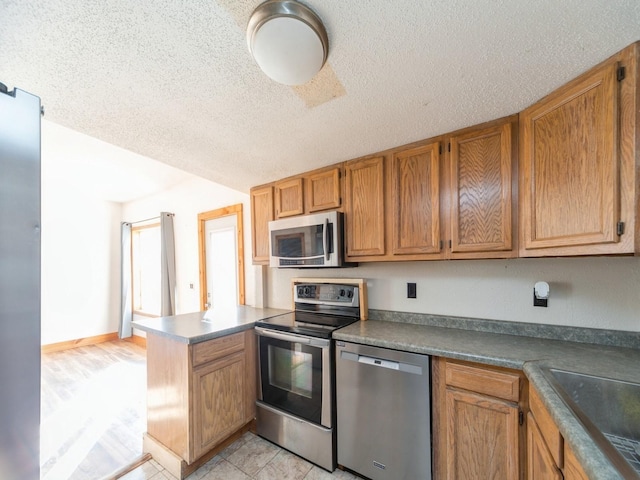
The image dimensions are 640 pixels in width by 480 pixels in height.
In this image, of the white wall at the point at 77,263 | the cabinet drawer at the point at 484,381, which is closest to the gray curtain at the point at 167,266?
the white wall at the point at 77,263

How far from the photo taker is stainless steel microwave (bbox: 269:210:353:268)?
2.04 m

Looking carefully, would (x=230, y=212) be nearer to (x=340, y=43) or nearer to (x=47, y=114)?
(x=47, y=114)

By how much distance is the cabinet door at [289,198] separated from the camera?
2324 mm

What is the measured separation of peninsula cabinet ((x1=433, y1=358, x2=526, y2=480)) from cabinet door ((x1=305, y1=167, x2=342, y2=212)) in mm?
1331

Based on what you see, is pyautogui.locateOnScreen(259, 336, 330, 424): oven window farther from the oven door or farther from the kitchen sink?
the kitchen sink

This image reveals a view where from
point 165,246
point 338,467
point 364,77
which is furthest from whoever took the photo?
point 165,246

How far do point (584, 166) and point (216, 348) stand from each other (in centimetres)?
233

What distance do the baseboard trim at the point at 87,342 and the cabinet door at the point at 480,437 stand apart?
4.68m

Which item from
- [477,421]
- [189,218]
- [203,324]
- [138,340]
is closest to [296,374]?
[203,324]

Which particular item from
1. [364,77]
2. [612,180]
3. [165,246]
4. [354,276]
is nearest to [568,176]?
[612,180]

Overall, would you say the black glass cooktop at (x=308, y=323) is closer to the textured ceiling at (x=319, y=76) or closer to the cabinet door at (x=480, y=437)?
the cabinet door at (x=480, y=437)

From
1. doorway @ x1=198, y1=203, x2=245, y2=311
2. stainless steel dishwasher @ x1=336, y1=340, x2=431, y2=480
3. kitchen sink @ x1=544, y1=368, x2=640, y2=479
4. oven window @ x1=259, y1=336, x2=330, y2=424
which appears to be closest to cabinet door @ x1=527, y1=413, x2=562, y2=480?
kitchen sink @ x1=544, y1=368, x2=640, y2=479

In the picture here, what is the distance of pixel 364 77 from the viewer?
1.21 metres

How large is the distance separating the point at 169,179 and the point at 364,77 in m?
3.41
